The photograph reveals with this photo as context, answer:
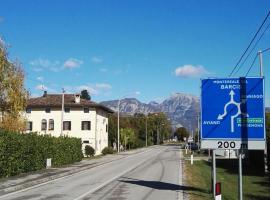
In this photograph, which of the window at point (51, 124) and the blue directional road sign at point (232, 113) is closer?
the blue directional road sign at point (232, 113)

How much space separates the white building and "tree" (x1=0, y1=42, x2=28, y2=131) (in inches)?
1191

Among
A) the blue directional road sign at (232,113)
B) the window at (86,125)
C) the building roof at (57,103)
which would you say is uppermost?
the building roof at (57,103)

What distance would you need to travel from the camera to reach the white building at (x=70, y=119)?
7844cm

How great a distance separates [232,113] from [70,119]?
6469 cm

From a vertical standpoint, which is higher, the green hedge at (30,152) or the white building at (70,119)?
the white building at (70,119)

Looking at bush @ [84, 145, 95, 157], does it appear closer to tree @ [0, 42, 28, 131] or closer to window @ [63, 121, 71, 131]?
window @ [63, 121, 71, 131]

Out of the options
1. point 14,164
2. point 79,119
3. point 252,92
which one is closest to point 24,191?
point 14,164

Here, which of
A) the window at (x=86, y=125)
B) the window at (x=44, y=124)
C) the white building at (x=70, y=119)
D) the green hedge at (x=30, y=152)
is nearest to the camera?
the green hedge at (x=30, y=152)

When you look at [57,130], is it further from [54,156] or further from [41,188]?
[41,188]

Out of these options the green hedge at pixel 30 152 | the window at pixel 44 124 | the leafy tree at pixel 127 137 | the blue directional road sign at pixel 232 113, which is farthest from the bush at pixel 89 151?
the blue directional road sign at pixel 232 113

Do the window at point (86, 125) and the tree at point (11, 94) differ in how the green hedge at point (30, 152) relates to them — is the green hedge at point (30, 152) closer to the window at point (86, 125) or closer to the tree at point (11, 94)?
the tree at point (11, 94)

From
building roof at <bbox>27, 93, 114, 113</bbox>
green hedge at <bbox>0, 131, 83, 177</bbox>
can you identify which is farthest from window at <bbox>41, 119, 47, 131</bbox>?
green hedge at <bbox>0, 131, 83, 177</bbox>

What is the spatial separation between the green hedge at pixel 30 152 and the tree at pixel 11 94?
A: 15.9 feet

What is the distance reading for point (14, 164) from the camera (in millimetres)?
30625
